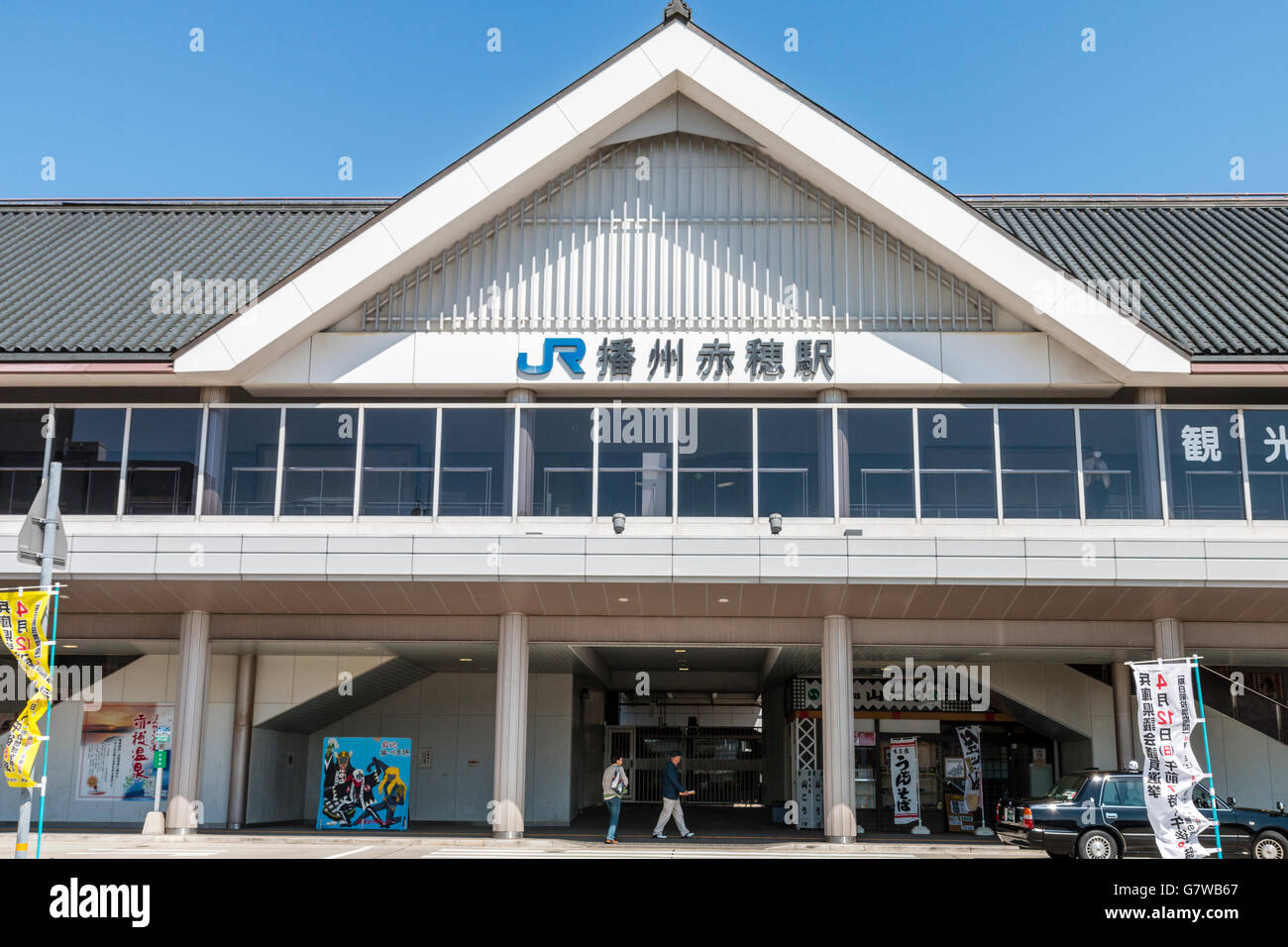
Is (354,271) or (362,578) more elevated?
(354,271)

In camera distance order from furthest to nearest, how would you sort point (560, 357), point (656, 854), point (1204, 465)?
1. point (560, 357)
2. point (1204, 465)
3. point (656, 854)

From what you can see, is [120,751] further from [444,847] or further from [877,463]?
[877,463]

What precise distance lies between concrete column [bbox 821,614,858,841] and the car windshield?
325 centimetres

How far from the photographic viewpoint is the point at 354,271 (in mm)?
19578

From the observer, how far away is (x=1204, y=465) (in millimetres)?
19016

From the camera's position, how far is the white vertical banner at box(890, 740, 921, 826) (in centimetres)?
2472

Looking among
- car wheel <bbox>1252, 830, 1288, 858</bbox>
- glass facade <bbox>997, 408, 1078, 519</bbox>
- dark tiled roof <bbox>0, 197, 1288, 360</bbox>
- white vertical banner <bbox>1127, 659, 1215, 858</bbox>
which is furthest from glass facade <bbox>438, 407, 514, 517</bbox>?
car wheel <bbox>1252, 830, 1288, 858</bbox>

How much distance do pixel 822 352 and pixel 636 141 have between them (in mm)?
5183

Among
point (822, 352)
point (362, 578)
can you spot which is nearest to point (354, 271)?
point (362, 578)

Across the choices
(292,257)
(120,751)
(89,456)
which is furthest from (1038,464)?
(120,751)

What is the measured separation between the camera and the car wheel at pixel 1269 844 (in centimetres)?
1770

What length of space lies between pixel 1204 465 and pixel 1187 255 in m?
6.85

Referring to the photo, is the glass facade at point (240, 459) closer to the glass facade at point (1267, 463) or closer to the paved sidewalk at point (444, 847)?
the paved sidewalk at point (444, 847)
